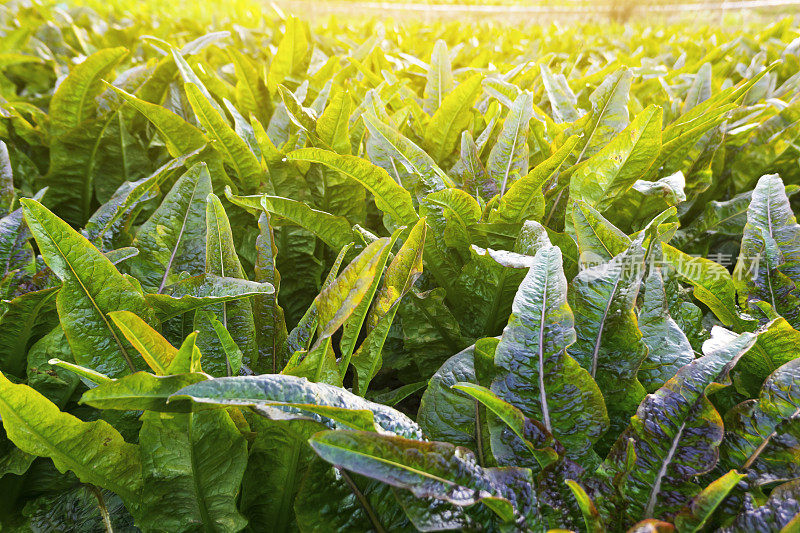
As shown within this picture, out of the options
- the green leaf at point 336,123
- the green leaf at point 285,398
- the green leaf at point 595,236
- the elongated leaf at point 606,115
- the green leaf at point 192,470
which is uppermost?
the elongated leaf at point 606,115

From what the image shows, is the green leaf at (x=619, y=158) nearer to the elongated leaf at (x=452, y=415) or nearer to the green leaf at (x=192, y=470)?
the elongated leaf at (x=452, y=415)

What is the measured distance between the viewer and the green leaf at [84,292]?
3.05ft

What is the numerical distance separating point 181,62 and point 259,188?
51 centimetres

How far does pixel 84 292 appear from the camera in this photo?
0.95m

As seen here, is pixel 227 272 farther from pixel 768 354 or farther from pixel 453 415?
pixel 768 354

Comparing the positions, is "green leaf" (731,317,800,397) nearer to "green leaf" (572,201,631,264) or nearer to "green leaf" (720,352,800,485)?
"green leaf" (720,352,800,485)

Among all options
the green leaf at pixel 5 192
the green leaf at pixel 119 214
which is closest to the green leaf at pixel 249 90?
the green leaf at pixel 119 214

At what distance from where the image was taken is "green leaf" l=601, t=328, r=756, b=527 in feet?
2.56

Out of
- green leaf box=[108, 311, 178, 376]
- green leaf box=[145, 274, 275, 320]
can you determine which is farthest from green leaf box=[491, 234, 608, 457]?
green leaf box=[108, 311, 178, 376]

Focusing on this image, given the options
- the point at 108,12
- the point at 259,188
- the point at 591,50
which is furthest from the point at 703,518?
the point at 108,12

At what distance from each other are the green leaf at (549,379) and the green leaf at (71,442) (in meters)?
0.66

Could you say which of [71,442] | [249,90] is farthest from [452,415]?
[249,90]

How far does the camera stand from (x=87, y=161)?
1.75m

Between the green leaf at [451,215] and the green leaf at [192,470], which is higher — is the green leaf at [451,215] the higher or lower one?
the higher one
